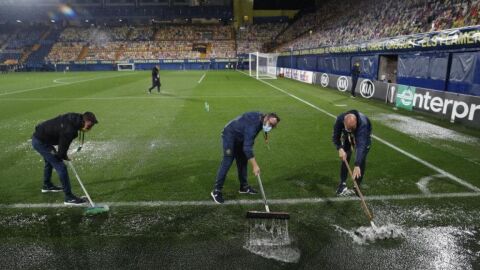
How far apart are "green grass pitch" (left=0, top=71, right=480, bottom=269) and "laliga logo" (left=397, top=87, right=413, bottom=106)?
346 cm


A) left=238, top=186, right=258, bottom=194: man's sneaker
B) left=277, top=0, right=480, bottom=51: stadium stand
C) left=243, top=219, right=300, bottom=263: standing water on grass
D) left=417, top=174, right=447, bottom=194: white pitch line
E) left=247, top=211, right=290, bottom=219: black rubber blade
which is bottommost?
left=243, top=219, right=300, bottom=263: standing water on grass

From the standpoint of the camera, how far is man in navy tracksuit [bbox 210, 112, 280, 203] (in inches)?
235

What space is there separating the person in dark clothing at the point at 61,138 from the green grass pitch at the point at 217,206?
55 cm

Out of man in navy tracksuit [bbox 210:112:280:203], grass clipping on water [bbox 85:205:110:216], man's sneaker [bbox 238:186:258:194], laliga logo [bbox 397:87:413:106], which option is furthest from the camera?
laliga logo [bbox 397:87:413:106]

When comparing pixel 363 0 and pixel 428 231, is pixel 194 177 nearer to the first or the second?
pixel 428 231

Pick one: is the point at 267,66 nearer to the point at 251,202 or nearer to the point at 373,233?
the point at 251,202

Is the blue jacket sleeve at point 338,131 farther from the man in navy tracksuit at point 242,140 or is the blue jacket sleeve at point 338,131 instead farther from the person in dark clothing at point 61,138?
the person in dark clothing at point 61,138

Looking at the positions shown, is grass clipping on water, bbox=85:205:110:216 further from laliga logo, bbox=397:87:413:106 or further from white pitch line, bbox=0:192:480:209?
laliga logo, bbox=397:87:413:106

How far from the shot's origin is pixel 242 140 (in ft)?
22.0

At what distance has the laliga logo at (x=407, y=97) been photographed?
1714 cm

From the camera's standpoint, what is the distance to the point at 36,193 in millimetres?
7402

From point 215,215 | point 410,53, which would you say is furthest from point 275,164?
point 410,53

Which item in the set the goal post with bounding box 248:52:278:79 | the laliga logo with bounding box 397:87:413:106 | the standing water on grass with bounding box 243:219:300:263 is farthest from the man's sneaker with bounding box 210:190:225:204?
the goal post with bounding box 248:52:278:79

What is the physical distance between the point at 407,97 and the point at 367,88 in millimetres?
4677
